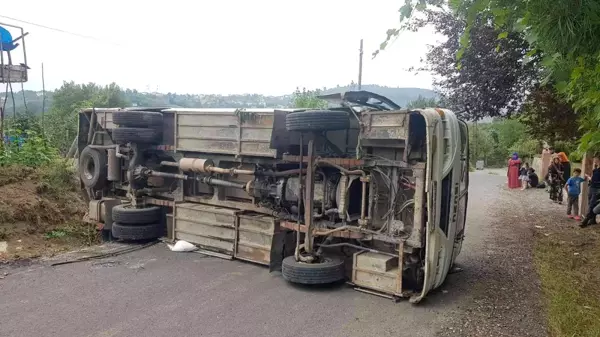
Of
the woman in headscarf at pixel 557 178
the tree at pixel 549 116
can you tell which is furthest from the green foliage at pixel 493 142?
the tree at pixel 549 116

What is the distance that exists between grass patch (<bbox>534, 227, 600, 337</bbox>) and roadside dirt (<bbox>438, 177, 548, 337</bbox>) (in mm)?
119

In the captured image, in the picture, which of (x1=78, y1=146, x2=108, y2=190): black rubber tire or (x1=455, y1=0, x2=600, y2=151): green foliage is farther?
(x1=78, y1=146, x2=108, y2=190): black rubber tire

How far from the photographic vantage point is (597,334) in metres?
4.40

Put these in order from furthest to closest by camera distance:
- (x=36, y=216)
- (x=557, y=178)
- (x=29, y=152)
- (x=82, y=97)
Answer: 1. (x=82, y=97)
2. (x=557, y=178)
3. (x=29, y=152)
4. (x=36, y=216)

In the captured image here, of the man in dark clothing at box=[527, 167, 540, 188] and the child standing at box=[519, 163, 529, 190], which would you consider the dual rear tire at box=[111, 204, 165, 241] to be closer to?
the child standing at box=[519, 163, 529, 190]

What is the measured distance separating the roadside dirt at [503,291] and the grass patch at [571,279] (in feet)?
0.39

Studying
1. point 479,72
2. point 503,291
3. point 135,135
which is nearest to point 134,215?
point 135,135

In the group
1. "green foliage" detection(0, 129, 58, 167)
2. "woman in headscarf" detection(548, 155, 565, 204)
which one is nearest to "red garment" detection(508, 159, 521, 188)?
"woman in headscarf" detection(548, 155, 565, 204)

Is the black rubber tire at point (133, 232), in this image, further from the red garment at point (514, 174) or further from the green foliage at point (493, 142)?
the green foliage at point (493, 142)

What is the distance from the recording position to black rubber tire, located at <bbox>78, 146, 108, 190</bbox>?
327 inches

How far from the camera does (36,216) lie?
7.72m

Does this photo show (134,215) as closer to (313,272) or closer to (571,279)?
(313,272)

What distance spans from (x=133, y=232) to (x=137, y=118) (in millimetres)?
1752

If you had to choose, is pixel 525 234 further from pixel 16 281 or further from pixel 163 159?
pixel 16 281
